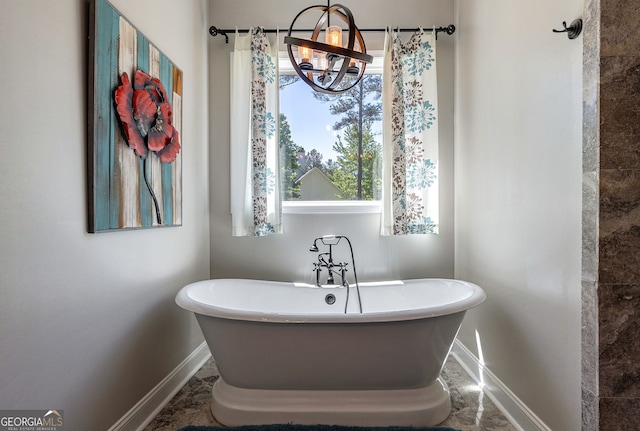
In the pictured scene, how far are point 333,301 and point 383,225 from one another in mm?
624

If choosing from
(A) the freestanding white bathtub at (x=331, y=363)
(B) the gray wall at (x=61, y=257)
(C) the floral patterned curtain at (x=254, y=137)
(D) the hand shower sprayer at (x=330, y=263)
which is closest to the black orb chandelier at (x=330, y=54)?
(C) the floral patterned curtain at (x=254, y=137)

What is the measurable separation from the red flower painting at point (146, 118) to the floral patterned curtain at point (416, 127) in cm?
138

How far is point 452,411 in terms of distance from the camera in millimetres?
1784

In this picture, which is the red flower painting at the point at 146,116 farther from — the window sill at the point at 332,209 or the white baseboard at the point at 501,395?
the white baseboard at the point at 501,395

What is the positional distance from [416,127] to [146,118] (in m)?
1.70

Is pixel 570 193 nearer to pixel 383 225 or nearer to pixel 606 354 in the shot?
pixel 606 354

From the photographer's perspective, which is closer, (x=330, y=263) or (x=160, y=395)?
(x=160, y=395)

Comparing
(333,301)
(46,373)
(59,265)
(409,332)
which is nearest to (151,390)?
(46,373)

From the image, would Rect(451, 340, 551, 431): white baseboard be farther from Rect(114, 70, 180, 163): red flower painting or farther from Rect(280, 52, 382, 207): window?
Rect(114, 70, 180, 163): red flower painting

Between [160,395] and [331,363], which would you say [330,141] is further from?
[160,395]

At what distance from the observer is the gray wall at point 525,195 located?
134cm

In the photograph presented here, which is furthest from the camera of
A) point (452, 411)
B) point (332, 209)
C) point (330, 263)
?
point (332, 209)

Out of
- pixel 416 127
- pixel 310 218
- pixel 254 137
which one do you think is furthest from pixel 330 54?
pixel 310 218

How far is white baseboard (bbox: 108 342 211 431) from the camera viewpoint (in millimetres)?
1552
